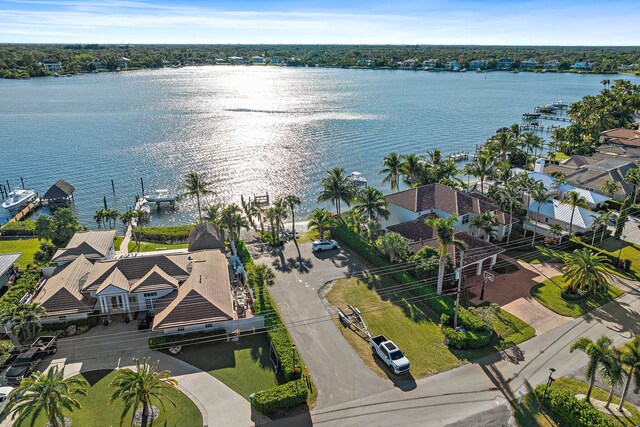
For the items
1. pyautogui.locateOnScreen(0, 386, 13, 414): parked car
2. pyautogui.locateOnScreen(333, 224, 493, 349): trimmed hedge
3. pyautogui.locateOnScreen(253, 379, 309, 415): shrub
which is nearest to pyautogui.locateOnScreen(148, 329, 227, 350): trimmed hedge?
pyautogui.locateOnScreen(253, 379, 309, 415): shrub

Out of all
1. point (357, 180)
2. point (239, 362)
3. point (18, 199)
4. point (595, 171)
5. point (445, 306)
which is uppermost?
point (595, 171)

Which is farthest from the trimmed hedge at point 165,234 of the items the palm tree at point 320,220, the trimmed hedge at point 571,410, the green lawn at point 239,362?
the trimmed hedge at point 571,410

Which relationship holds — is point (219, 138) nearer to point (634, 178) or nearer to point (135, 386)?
point (634, 178)

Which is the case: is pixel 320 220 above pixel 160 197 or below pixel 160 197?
above

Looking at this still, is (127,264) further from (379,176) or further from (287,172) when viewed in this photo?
(379,176)

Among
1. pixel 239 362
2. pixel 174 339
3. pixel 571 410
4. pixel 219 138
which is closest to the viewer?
pixel 571 410

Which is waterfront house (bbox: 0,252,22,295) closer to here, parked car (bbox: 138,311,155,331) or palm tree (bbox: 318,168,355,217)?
parked car (bbox: 138,311,155,331)

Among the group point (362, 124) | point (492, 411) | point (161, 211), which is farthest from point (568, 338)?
point (362, 124)

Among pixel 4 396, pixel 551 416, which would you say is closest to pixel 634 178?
pixel 551 416
